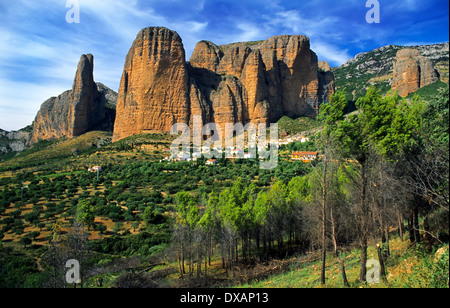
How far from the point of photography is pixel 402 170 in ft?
33.4

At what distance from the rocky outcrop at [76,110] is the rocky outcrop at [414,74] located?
94.0 metres

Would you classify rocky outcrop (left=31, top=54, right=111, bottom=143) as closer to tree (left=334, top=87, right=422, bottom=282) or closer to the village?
the village

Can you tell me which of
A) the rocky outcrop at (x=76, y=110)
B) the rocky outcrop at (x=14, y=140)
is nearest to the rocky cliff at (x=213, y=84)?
the rocky outcrop at (x=76, y=110)

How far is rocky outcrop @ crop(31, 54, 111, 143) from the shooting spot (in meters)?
88.8

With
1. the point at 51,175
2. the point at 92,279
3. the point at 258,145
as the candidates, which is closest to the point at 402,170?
the point at 92,279

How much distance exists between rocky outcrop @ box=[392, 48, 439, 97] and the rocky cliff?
858 inches

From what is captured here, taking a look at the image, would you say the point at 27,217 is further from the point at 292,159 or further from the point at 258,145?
the point at 258,145

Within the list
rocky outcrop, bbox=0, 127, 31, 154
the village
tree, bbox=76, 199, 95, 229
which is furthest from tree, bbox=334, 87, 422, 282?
rocky outcrop, bbox=0, 127, 31, 154

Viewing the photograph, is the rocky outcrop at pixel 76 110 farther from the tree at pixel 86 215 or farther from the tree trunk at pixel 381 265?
the tree trunk at pixel 381 265

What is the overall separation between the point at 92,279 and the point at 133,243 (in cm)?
658

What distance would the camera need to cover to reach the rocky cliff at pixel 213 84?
2709 inches

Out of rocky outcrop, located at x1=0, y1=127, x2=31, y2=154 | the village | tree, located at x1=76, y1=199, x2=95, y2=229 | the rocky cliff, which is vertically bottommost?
tree, located at x1=76, y1=199, x2=95, y2=229

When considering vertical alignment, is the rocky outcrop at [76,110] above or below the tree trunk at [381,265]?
above

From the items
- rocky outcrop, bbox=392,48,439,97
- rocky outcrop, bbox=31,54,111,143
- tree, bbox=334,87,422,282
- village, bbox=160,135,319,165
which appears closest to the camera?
tree, bbox=334,87,422,282
